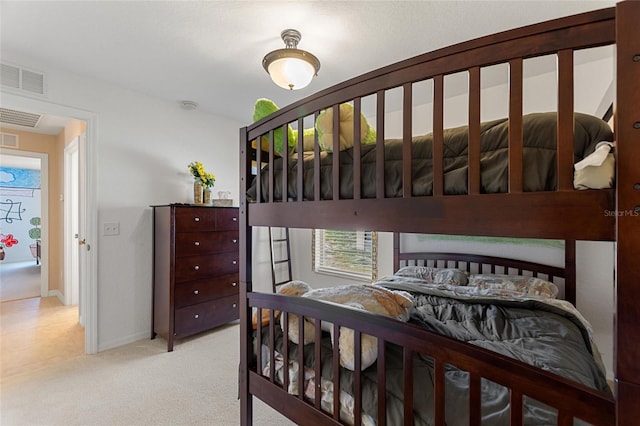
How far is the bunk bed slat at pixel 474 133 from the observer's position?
29.0 inches

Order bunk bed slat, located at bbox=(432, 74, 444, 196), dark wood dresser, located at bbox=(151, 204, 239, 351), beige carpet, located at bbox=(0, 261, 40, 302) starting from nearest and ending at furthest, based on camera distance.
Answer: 1. bunk bed slat, located at bbox=(432, 74, 444, 196)
2. dark wood dresser, located at bbox=(151, 204, 239, 351)
3. beige carpet, located at bbox=(0, 261, 40, 302)

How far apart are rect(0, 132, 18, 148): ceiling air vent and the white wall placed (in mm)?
2313

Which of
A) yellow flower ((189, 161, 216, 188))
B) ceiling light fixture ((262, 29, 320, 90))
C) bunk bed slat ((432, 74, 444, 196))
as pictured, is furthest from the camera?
yellow flower ((189, 161, 216, 188))

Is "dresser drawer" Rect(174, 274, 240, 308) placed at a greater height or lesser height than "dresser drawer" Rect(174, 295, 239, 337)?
greater

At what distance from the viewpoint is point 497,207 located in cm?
72

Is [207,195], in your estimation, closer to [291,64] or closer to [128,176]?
[128,176]

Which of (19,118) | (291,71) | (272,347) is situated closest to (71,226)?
(19,118)

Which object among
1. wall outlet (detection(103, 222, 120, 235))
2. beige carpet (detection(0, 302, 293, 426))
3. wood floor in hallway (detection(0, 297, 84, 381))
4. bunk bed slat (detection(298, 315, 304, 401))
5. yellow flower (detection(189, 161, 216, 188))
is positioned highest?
yellow flower (detection(189, 161, 216, 188))

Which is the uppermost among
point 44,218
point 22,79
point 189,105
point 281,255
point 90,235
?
point 189,105

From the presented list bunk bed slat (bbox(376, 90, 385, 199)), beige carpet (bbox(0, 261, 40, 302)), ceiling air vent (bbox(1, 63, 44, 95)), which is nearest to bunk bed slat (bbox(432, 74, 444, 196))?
bunk bed slat (bbox(376, 90, 385, 199))

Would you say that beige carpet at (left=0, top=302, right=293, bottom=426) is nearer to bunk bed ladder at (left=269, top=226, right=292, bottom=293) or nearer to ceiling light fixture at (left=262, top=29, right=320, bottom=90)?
bunk bed ladder at (left=269, top=226, right=292, bottom=293)

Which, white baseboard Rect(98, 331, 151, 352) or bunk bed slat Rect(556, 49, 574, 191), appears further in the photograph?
white baseboard Rect(98, 331, 151, 352)

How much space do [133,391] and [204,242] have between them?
4.24 feet

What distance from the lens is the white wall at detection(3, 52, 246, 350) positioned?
2.59 m
